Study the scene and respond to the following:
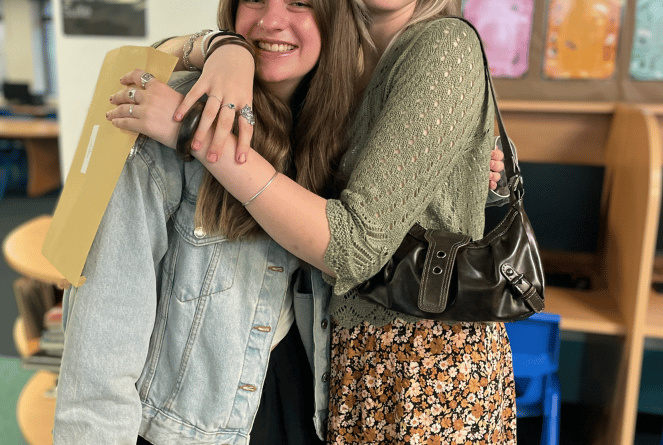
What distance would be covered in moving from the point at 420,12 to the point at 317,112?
29 cm

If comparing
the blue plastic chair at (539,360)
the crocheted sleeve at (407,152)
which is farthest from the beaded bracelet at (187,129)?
the blue plastic chair at (539,360)

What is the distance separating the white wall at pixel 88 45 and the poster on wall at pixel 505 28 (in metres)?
1.12

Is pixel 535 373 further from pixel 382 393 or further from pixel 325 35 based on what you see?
pixel 325 35

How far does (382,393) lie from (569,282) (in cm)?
145

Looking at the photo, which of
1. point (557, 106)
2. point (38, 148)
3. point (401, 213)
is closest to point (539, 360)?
point (401, 213)

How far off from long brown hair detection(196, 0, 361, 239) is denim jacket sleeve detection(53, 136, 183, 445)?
129 mm

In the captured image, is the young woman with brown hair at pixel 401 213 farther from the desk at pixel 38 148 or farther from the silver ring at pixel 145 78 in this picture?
the desk at pixel 38 148

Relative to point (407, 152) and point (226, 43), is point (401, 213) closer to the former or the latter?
point (407, 152)

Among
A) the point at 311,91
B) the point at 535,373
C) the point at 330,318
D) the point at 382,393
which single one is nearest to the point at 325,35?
the point at 311,91

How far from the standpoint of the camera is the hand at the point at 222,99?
743 millimetres

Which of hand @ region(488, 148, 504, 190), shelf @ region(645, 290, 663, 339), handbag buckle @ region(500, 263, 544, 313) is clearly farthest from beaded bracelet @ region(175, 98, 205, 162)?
shelf @ region(645, 290, 663, 339)

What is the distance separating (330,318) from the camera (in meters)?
1.04

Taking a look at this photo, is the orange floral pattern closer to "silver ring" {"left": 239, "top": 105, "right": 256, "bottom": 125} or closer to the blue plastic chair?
"silver ring" {"left": 239, "top": 105, "right": 256, "bottom": 125}

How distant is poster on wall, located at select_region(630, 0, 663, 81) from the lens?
212 centimetres
